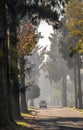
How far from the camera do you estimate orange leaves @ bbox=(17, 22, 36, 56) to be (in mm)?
50928

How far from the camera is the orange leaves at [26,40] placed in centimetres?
5093

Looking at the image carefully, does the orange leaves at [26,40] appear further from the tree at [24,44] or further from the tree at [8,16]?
the tree at [8,16]

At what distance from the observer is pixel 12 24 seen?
131ft

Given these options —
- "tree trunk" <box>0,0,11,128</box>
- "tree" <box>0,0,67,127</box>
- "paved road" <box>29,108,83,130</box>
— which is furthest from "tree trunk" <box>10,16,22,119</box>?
"tree trunk" <box>0,0,11,128</box>

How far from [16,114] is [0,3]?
1926cm

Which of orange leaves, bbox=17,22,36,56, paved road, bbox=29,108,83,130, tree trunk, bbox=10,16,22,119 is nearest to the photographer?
paved road, bbox=29,108,83,130

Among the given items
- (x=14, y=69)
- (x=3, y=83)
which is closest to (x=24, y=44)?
(x=14, y=69)

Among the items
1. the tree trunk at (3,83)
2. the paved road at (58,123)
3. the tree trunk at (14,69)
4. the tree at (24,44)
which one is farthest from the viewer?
the tree at (24,44)

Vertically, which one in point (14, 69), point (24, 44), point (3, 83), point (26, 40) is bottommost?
point (3, 83)

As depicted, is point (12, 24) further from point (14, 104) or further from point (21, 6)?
point (14, 104)

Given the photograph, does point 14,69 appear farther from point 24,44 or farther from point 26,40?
point 26,40

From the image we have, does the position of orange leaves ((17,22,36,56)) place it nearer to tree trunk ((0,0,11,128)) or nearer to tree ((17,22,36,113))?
tree ((17,22,36,113))

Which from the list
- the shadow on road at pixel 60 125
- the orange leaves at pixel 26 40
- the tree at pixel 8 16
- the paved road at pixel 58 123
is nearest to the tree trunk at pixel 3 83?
the tree at pixel 8 16

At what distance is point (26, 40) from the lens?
53.8m
